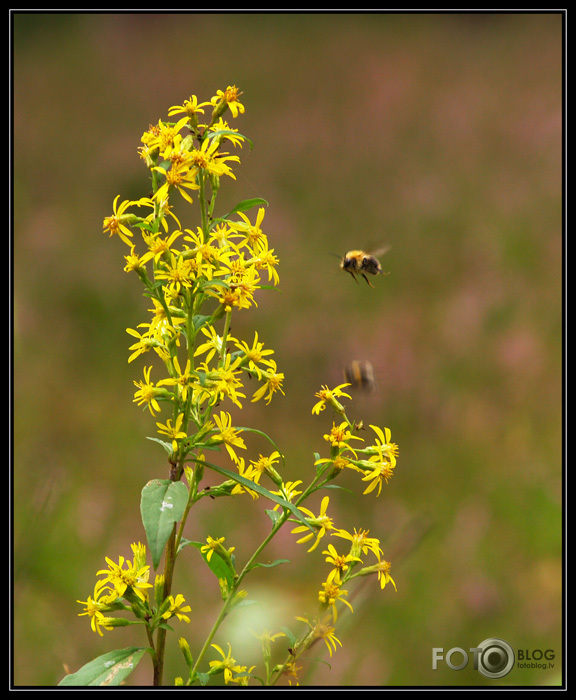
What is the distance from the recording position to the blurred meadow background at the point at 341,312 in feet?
16.5

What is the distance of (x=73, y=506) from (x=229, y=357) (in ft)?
14.5

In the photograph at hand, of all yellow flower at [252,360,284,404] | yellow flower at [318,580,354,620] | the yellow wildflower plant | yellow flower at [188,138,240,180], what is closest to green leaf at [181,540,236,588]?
the yellow wildflower plant

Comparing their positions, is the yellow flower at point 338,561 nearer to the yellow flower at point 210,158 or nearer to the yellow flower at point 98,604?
the yellow flower at point 98,604

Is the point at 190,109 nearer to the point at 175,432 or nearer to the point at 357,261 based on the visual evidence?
the point at 175,432

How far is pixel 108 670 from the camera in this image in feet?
6.14

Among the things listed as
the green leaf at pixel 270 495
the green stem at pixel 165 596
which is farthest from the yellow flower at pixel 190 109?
the green stem at pixel 165 596

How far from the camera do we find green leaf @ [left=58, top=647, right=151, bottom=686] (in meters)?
1.83

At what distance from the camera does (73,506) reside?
19.2 ft

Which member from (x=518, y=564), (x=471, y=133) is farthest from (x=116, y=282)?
(x=471, y=133)

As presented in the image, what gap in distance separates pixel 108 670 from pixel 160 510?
55 cm

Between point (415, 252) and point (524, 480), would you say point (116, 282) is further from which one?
point (524, 480)

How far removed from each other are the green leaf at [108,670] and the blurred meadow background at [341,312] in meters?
0.35

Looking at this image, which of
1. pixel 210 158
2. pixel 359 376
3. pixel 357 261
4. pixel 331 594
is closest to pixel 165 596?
pixel 331 594

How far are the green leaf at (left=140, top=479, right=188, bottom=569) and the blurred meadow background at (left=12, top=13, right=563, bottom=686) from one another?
1.85ft
